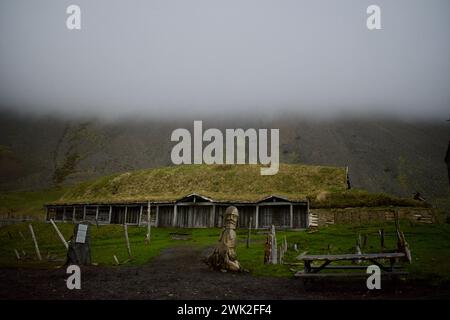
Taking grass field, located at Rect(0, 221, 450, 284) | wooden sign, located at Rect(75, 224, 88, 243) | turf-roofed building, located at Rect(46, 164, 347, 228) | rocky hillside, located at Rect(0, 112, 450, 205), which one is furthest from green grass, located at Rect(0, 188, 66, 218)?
wooden sign, located at Rect(75, 224, 88, 243)

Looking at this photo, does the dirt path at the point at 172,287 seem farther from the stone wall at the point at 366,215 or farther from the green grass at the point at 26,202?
the green grass at the point at 26,202

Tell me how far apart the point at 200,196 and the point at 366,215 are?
54.4 ft

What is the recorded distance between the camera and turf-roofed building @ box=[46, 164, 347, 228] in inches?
1610

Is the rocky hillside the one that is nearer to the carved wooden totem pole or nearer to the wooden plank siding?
the wooden plank siding

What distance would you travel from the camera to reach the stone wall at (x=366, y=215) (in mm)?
36406

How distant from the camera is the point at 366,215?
122 ft

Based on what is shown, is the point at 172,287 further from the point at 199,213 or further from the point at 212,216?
the point at 199,213

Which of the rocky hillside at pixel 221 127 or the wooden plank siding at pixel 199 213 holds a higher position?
the rocky hillside at pixel 221 127

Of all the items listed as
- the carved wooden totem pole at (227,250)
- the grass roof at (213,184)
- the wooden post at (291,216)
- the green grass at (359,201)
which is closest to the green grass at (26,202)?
the grass roof at (213,184)

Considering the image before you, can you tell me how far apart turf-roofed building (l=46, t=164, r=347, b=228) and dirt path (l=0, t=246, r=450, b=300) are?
21237mm

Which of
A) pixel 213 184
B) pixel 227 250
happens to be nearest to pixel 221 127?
pixel 213 184

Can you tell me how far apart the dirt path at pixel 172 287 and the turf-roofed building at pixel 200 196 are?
2124 cm
